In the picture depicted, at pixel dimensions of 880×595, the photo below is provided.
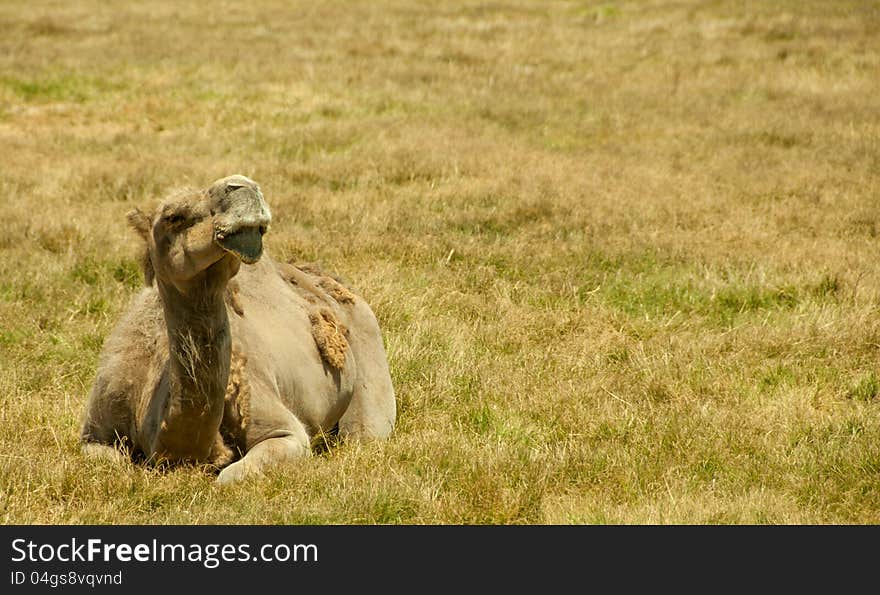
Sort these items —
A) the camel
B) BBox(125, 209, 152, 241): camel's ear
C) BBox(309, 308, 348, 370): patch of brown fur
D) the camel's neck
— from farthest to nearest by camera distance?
BBox(309, 308, 348, 370): patch of brown fur, BBox(125, 209, 152, 241): camel's ear, the camel's neck, the camel

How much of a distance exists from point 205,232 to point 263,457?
4.98 feet

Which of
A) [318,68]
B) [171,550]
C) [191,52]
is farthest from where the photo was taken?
[191,52]

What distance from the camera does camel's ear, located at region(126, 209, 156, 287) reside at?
5.94 metres

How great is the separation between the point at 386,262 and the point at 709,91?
1092cm

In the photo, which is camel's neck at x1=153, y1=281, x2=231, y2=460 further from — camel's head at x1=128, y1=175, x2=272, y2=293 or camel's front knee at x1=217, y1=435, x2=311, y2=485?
camel's front knee at x1=217, y1=435, x2=311, y2=485

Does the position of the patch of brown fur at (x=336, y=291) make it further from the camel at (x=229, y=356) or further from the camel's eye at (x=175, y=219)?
the camel's eye at (x=175, y=219)

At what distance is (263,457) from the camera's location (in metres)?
6.30

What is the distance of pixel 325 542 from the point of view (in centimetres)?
543

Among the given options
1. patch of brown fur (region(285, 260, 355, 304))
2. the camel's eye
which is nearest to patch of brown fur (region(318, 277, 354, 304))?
patch of brown fur (region(285, 260, 355, 304))

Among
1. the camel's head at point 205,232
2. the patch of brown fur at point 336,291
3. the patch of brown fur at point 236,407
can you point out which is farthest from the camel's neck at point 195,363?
the patch of brown fur at point 336,291

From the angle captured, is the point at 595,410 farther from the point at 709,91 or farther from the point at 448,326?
the point at 709,91

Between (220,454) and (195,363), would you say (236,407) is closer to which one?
(220,454)

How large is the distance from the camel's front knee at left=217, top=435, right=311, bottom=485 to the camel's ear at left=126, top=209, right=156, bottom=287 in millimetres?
1059

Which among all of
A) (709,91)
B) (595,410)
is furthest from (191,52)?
(595,410)
